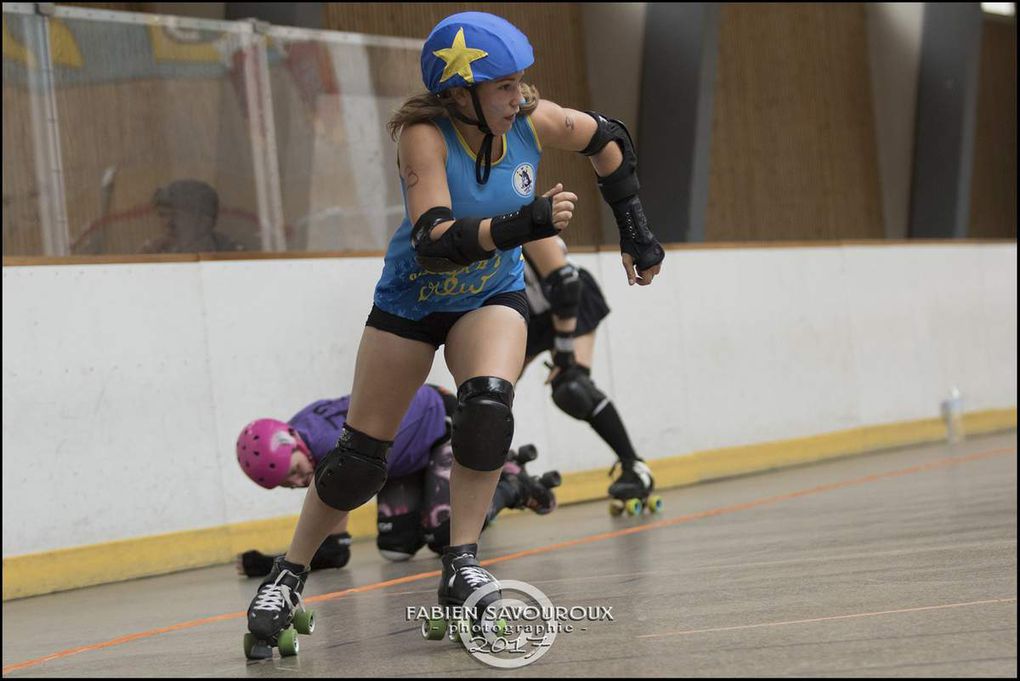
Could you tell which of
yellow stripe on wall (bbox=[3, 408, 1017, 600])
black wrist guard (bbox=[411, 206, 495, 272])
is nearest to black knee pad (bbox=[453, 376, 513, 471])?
black wrist guard (bbox=[411, 206, 495, 272])

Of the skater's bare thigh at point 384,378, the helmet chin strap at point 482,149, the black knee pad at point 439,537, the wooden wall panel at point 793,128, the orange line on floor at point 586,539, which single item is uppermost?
the wooden wall panel at point 793,128

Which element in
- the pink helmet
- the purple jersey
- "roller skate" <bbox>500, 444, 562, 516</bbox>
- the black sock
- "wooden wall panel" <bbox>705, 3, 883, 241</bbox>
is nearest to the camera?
the pink helmet

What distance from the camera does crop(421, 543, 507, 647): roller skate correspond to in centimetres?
266

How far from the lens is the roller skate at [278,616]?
287 centimetres

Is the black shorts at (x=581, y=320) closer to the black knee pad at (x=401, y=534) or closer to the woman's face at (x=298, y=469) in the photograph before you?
the black knee pad at (x=401, y=534)

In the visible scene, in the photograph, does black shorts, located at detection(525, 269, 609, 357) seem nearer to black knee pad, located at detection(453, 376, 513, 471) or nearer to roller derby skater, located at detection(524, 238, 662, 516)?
roller derby skater, located at detection(524, 238, 662, 516)

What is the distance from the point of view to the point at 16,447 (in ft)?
17.8

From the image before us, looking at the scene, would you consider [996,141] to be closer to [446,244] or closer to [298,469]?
[298,469]

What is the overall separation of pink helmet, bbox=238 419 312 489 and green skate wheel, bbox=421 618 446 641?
1.65 m

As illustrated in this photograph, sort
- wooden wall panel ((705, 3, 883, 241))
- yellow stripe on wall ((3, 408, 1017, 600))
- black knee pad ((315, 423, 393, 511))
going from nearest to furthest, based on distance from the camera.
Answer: black knee pad ((315, 423, 393, 511)), yellow stripe on wall ((3, 408, 1017, 600)), wooden wall panel ((705, 3, 883, 241))

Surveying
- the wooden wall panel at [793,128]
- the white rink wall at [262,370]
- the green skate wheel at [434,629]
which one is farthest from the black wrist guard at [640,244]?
the wooden wall panel at [793,128]

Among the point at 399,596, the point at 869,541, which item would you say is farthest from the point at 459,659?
the point at 869,541

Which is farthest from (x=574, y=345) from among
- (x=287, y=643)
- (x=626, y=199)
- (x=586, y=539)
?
(x=287, y=643)

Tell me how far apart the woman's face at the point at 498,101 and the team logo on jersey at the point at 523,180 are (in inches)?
5.3
